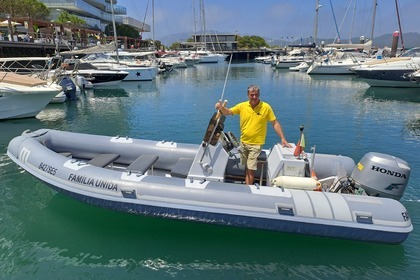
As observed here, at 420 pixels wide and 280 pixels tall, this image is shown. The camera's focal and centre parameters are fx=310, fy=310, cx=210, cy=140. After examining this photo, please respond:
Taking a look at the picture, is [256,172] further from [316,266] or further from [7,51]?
[7,51]

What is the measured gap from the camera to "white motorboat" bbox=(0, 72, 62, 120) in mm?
11094

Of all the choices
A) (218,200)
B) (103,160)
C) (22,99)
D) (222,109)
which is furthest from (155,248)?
(22,99)

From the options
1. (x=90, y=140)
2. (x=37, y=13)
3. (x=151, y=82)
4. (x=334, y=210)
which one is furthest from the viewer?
(x=37, y=13)

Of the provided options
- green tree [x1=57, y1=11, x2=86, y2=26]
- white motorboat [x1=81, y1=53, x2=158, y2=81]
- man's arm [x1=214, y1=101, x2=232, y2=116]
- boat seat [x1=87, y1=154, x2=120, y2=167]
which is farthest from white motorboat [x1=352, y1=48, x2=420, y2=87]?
green tree [x1=57, y1=11, x2=86, y2=26]

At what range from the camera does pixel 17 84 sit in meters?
11.4

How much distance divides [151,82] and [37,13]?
26.1m

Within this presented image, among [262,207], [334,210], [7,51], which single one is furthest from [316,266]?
[7,51]

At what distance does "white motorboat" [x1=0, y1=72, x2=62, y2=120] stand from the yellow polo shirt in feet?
31.6

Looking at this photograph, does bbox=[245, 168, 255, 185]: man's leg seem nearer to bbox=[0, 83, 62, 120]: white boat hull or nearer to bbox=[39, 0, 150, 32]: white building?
bbox=[0, 83, 62, 120]: white boat hull

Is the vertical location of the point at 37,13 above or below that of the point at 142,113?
above

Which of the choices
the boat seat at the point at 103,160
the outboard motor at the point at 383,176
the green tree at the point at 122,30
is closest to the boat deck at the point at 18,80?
the boat seat at the point at 103,160

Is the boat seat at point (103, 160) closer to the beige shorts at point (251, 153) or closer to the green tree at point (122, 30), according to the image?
the beige shorts at point (251, 153)

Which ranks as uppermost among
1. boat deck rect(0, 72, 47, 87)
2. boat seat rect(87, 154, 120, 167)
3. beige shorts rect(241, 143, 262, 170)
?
boat deck rect(0, 72, 47, 87)

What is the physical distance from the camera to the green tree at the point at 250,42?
9506cm
